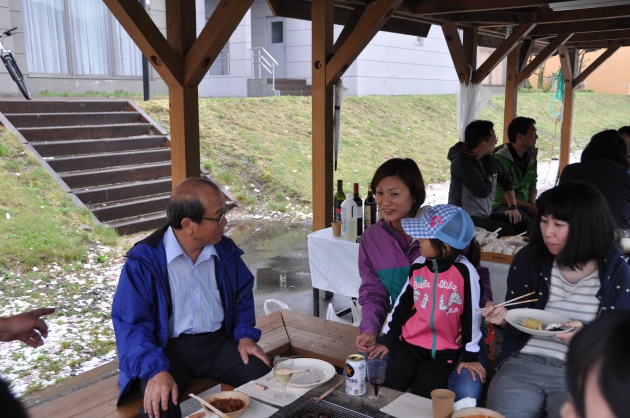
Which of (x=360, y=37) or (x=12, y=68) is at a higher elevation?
(x=12, y=68)

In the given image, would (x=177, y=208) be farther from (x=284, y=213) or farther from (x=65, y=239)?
(x=284, y=213)

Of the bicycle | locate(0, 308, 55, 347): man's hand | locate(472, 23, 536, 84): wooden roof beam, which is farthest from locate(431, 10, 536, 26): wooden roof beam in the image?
the bicycle

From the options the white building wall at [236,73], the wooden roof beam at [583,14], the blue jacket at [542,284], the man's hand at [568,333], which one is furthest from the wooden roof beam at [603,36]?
the man's hand at [568,333]

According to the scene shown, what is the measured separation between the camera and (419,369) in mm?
2877

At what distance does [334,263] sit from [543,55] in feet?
24.2

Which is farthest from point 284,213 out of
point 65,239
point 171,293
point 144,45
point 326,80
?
point 171,293

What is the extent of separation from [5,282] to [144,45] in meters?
3.76

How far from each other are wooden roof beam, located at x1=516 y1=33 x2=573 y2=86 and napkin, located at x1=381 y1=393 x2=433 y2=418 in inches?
357

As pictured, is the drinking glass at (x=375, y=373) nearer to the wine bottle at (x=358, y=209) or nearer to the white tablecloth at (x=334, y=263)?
the white tablecloth at (x=334, y=263)

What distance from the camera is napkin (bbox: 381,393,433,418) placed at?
2.29 meters

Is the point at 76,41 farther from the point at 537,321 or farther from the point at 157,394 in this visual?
the point at 537,321

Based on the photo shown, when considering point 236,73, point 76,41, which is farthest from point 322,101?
point 236,73

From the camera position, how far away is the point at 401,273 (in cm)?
326

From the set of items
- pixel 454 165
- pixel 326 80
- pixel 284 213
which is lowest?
pixel 284 213
